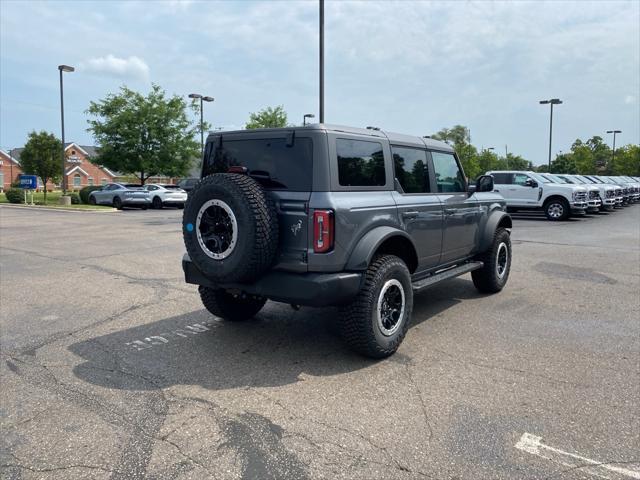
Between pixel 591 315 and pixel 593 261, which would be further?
pixel 593 261

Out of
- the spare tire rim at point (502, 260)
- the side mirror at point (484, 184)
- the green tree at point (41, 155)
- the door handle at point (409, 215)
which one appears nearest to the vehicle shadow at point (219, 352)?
the door handle at point (409, 215)

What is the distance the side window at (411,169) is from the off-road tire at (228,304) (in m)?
1.87

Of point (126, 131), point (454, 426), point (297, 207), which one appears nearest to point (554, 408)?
point (454, 426)

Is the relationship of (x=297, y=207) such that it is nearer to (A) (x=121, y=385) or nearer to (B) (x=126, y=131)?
(A) (x=121, y=385)

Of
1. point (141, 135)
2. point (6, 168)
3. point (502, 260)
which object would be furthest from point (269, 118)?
point (6, 168)

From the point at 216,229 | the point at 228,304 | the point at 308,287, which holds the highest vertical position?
the point at 216,229

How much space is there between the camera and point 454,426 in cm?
331

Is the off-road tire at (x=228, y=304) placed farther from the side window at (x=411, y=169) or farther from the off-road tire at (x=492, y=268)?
the off-road tire at (x=492, y=268)

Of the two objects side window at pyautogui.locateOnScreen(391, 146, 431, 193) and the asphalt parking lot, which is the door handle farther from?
the asphalt parking lot

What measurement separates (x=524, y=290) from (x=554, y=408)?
399 centimetres

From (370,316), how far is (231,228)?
1338mm

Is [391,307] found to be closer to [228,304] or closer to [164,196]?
[228,304]

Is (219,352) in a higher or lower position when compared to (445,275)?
lower

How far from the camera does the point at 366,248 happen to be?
4.26 metres
